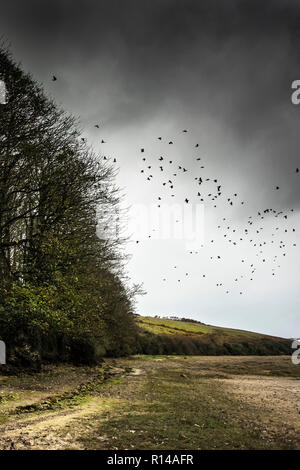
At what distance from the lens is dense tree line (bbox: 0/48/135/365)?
16.5m

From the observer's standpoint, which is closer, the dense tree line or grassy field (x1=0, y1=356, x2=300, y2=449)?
grassy field (x1=0, y1=356, x2=300, y2=449)

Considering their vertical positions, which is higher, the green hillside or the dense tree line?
the dense tree line

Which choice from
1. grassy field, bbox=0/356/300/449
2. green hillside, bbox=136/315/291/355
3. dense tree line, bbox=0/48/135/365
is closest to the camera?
grassy field, bbox=0/356/300/449

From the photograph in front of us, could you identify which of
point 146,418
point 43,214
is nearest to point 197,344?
point 43,214

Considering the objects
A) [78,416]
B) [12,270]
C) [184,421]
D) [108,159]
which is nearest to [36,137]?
[108,159]

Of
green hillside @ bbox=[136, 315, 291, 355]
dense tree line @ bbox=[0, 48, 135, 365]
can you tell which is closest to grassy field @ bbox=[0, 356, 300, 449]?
dense tree line @ bbox=[0, 48, 135, 365]

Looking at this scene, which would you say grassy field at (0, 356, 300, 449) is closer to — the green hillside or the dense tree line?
the dense tree line

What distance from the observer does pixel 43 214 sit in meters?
18.2

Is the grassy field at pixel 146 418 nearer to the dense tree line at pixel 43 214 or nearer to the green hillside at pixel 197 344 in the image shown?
Result: the dense tree line at pixel 43 214

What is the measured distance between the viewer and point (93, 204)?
20.8 m

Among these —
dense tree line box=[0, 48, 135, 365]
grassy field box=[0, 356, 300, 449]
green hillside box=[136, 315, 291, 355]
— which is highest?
dense tree line box=[0, 48, 135, 365]

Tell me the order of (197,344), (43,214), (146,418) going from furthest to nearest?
(197,344)
(43,214)
(146,418)

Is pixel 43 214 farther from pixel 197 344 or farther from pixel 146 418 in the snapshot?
pixel 197 344

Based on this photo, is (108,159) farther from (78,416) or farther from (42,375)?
(78,416)
